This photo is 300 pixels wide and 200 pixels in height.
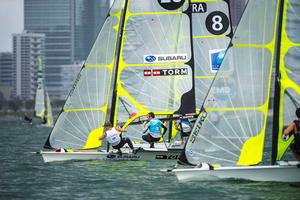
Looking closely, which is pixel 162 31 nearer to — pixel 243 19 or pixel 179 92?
pixel 179 92

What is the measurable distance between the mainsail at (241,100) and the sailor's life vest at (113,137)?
534 centimetres

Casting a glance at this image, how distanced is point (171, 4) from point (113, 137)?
5.45 metres

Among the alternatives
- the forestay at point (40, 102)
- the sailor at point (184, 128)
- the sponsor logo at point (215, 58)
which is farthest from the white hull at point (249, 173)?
the forestay at point (40, 102)

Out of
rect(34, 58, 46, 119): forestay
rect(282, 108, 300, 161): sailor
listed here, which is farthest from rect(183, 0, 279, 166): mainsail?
rect(34, 58, 46, 119): forestay

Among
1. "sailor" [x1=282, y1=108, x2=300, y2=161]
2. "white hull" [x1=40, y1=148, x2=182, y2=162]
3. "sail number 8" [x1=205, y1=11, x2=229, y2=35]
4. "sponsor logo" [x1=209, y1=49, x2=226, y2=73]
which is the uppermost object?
"sail number 8" [x1=205, y1=11, x2=229, y2=35]

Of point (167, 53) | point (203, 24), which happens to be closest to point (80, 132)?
point (167, 53)

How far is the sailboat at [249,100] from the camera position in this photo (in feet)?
55.8

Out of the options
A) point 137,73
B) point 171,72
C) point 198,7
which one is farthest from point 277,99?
point 198,7

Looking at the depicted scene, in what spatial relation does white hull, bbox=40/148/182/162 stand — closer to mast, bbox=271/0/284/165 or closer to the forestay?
mast, bbox=271/0/284/165

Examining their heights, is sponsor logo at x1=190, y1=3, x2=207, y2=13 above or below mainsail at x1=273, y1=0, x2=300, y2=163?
above

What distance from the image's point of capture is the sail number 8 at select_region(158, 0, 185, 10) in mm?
25375

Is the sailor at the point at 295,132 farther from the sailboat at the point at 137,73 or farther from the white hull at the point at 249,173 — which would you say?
the sailboat at the point at 137,73

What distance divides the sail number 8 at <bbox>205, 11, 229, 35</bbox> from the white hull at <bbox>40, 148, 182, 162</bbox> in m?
5.62

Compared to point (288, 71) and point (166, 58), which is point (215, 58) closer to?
point (166, 58)
